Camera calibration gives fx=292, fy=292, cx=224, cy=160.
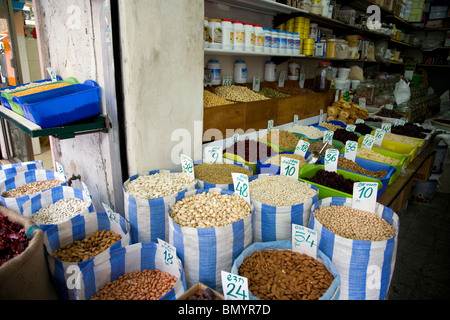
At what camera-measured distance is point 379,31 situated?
477 cm

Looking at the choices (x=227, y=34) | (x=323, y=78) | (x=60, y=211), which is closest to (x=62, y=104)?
(x=60, y=211)

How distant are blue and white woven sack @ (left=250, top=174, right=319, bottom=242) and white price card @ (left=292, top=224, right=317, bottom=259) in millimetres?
127

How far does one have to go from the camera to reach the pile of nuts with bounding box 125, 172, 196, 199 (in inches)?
55.2

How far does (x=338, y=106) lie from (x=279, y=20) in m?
1.36

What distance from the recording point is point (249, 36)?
2404mm

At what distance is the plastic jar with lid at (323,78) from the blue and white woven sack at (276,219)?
109 inches

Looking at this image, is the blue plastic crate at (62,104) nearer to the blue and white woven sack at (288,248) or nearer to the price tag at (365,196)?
the blue and white woven sack at (288,248)

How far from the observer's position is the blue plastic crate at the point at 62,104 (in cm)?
131

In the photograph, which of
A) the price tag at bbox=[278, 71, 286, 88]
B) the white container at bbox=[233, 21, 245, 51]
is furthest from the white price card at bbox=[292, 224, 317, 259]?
the price tag at bbox=[278, 71, 286, 88]

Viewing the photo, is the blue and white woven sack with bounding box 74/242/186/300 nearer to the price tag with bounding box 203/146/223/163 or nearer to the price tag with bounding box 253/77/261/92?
the price tag with bounding box 203/146/223/163

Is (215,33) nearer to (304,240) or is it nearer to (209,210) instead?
(209,210)

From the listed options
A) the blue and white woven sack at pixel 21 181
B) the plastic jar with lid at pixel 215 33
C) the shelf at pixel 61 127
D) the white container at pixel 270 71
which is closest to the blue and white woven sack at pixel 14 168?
the blue and white woven sack at pixel 21 181

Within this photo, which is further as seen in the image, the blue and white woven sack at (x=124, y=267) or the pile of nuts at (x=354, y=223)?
the pile of nuts at (x=354, y=223)
